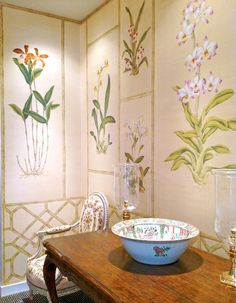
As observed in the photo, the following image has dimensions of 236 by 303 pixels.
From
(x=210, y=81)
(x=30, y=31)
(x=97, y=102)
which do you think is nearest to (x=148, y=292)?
(x=210, y=81)

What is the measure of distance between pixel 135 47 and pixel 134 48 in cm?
1

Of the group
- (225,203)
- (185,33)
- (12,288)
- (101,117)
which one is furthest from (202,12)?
(12,288)

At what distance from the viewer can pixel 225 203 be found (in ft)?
4.10

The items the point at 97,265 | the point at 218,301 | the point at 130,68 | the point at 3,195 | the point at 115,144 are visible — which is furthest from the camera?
the point at 3,195

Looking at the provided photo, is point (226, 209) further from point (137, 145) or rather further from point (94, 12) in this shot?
point (94, 12)

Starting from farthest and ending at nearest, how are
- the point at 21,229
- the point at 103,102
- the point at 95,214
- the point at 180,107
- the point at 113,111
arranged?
1. the point at 21,229
2. the point at 103,102
3. the point at 113,111
4. the point at 95,214
5. the point at 180,107

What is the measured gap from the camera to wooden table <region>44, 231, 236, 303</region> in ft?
3.44

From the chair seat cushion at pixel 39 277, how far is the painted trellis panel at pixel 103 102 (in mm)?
956

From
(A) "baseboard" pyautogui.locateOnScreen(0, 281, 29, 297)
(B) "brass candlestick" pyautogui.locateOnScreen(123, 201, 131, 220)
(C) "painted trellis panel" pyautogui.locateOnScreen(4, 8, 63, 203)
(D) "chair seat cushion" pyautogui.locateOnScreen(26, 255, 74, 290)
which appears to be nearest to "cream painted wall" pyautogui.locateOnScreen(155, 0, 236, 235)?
(B) "brass candlestick" pyautogui.locateOnScreen(123, 201, 131, 220)

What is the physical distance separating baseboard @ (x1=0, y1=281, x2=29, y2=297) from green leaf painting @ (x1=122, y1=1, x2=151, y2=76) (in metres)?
2.19

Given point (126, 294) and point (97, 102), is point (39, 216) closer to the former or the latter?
point (97, 102)

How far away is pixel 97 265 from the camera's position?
134 cm

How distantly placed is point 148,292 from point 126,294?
3.2 inches

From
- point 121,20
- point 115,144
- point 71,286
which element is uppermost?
point 121,20
